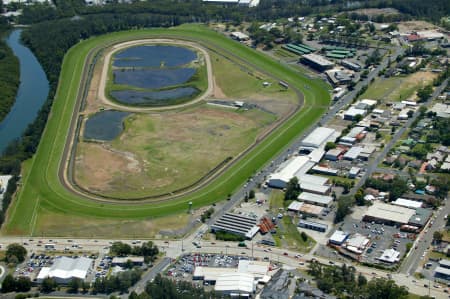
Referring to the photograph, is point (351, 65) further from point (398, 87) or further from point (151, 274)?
point (151, 274)

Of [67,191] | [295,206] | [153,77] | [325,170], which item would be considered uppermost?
[153,77]

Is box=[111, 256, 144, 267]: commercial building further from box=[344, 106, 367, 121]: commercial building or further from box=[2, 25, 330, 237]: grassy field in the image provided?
box=[344, 106, 367, 121]: commercial building

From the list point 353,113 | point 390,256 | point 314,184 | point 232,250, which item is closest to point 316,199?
point 314,184

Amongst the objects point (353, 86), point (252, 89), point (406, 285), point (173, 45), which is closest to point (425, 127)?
point (353, 86)

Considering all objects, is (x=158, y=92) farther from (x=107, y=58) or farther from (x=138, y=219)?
Answer: (x=138, y=219)

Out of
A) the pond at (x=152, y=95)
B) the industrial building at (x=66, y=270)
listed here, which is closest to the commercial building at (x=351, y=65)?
the pond at (x=152, y=95)

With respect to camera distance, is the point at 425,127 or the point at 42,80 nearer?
the point at 425,127
